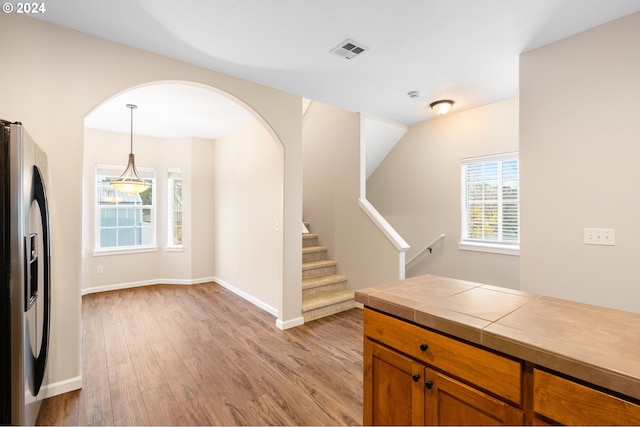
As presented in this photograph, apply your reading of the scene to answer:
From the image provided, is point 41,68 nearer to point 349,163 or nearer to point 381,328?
point 381,328

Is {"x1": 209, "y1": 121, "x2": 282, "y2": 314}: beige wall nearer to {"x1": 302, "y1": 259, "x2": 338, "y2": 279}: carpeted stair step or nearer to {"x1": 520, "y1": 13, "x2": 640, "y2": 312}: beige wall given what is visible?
{"x1": 302, "y1": 259, "x2": 338, "y2": 279}: carpeted stair step

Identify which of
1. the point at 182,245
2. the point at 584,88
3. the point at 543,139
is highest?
the point at 584,88

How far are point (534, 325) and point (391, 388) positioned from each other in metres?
0.66

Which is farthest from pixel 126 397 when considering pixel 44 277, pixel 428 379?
pixel 428 379

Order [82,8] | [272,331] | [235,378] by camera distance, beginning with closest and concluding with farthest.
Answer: [82,8] < [235,378] < [272,331]

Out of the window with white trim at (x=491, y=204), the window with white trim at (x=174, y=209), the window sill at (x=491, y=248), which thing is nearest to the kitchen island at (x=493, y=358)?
the window sill at (x=491, y=248)

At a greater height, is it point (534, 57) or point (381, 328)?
point (534, 57)

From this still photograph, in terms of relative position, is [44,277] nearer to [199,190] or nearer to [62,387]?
[62,387]

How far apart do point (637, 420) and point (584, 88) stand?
2.48 meters

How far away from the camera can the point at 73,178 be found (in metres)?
2.22

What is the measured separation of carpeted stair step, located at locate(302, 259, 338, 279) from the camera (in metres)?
4.21

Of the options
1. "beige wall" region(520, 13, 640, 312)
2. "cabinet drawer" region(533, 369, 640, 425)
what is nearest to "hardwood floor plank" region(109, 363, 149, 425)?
"cabinet drawer" region(533, 369, 640, 425)

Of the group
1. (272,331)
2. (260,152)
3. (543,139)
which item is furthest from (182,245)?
(543,139)

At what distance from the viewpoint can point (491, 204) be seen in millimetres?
4055
